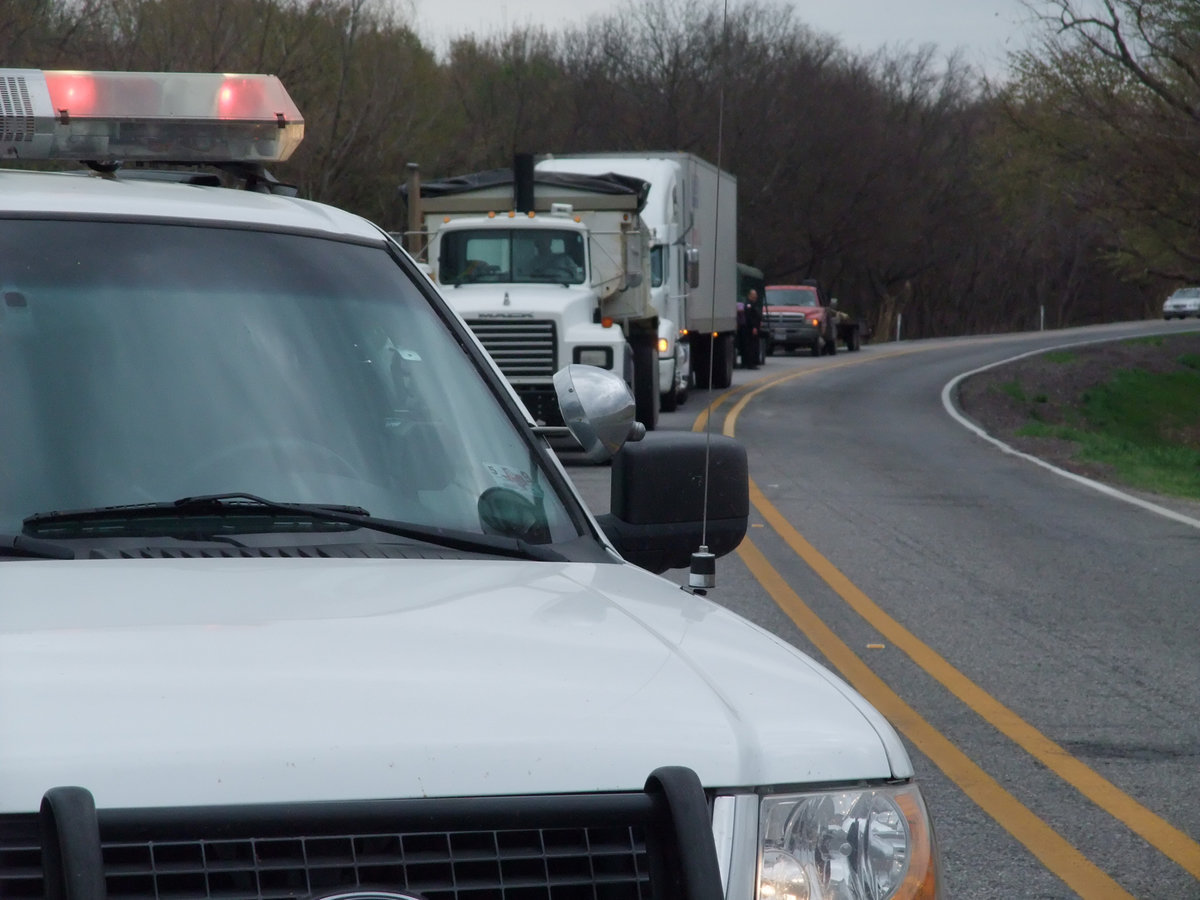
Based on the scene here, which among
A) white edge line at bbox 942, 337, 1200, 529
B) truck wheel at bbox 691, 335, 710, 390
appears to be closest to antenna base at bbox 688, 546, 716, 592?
white edge line at bbox 942, 337, 1200, 529

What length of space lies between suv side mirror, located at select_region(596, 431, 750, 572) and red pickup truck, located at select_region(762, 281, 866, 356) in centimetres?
4289

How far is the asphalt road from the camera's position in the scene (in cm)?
524

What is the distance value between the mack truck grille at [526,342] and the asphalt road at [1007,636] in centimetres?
235

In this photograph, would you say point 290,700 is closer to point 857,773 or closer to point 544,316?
point 857,773

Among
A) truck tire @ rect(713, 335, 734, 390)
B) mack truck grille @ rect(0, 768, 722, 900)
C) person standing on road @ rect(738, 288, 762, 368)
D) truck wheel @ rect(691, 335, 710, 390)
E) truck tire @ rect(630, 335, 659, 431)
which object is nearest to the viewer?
mack truck grille @ rect(0, 768, 722, 900)

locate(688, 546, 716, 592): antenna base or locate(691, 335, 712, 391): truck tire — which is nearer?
locate(688, 546, 716, 592): antenna base

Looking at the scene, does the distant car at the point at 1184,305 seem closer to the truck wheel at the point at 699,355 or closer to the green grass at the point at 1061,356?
the green grass at the point at 1061,356

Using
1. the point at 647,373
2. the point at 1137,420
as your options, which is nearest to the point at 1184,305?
the point at 1137,420

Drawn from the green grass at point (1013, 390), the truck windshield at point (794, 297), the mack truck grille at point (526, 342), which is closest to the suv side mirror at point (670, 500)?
the mack truck grille at point (526, 342)

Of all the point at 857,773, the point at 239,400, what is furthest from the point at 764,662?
the point at 239,400

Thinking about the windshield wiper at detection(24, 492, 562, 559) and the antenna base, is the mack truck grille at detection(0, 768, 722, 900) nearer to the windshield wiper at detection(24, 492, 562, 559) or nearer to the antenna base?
the windshield wiper at detection(24, 492, 562, 559)

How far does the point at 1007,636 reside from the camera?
863 cm

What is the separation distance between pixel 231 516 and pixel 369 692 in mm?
889

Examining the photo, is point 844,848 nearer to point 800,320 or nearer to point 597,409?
point 597,409
